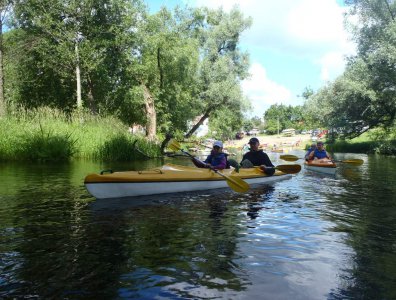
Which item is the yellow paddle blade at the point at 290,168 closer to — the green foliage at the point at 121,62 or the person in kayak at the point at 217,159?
the person in kayak at the point at 217,159

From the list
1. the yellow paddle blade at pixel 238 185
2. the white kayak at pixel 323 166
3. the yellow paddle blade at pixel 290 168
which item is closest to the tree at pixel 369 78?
the white kayak at pixel 323 166

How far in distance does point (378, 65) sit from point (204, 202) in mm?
20737

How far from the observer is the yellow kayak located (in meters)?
8.10

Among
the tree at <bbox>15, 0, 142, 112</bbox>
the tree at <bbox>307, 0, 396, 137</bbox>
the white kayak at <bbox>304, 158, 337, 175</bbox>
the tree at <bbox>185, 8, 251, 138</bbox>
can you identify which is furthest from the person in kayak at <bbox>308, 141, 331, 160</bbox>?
the tree at <bbox>185, 8, 251, 138</bbox>

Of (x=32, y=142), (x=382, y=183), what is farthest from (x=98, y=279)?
(x=32, y=142)

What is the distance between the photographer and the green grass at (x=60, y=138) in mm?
15992

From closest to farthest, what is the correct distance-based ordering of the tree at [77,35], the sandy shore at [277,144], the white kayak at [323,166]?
the white kayak at [323,166]
the tree at [77,35]
the sandy shore at [277,144]

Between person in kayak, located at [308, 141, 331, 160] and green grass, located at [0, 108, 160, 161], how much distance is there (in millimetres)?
7298

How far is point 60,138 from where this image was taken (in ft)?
55.7

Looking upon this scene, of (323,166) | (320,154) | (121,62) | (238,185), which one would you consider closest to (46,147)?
(238,185)

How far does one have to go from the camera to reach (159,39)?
27797mm

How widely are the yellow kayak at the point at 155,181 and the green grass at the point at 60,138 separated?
6301mm

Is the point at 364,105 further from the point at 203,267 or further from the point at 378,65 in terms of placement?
the point at 203,267

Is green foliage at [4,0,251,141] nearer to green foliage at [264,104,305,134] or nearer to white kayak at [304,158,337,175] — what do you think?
white kayak at [304,158,337,175]
